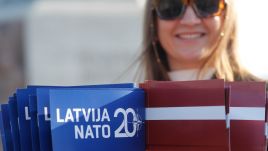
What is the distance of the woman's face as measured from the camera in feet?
8.77

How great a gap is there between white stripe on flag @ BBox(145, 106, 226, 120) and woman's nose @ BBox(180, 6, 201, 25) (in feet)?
2.86

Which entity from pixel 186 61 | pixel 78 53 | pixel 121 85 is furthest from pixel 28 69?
pixel 121 85

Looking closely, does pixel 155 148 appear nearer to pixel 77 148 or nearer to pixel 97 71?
pixel 77 148

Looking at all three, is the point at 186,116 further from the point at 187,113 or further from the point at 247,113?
the point at 247,113

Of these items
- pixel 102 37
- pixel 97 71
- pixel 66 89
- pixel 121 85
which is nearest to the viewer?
pixel 66 89

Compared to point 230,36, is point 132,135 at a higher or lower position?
lower

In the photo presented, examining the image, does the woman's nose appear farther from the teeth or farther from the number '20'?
the number '20'

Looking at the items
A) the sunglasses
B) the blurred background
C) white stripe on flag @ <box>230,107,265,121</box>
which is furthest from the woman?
the blurred background

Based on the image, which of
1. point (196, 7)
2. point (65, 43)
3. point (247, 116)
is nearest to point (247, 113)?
point (247, 116)

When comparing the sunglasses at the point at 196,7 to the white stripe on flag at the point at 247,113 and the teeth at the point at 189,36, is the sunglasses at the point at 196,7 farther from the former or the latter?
the white stripe on flag at the point at 247,113

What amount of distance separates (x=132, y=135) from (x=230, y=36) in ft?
3.31

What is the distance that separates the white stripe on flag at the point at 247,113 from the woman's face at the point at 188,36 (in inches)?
34.6

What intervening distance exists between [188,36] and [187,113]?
3.16 feet

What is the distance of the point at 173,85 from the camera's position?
182cm
